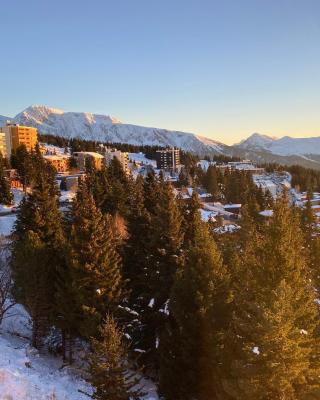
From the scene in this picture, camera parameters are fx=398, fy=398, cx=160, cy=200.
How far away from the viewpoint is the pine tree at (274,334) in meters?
16.6

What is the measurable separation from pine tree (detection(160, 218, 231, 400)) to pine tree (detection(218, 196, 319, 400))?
134cm

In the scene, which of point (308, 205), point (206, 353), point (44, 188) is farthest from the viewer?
point (308, 205)

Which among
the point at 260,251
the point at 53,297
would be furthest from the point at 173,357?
the point at 53,297

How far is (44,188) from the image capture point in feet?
108

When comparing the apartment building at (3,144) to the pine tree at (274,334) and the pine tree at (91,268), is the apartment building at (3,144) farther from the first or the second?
the pine tree at (274,334)

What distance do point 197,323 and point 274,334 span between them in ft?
21.9

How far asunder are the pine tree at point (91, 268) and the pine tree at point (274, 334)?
8636 mm

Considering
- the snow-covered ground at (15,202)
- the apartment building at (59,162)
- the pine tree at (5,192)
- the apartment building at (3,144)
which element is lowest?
the snow-covered ground at (15,202)

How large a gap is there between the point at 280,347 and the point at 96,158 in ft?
406

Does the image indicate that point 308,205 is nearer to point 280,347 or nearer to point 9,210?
point 9,210

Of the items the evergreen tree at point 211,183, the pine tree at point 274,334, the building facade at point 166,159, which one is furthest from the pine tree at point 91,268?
the building facade at point 166,159

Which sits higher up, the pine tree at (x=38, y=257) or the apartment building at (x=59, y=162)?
the apartment building at (x=59, y=162)

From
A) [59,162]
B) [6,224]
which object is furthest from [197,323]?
[59,162]

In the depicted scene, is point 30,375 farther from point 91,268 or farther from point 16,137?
point 16,137
